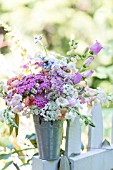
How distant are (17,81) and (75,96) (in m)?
0.17

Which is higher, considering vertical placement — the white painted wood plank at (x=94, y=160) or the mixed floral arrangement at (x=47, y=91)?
the mixed floral arrangement at (x=47, y=91)

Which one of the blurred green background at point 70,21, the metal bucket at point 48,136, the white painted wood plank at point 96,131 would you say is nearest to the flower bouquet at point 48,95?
the metal bucket at point 48,136

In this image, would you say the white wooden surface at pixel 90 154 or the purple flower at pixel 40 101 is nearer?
the purple flower at pixel 40 101

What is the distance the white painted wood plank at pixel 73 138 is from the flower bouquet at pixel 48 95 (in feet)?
0.22

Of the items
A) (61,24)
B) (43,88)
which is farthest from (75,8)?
(43,88)

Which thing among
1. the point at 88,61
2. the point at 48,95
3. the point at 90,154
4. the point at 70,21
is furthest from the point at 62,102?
the point at 70,21

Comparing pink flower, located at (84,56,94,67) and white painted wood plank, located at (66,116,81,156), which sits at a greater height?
pink flower, located at (84,56,94,67)

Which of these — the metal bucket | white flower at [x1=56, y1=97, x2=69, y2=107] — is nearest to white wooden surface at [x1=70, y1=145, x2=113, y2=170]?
the metal bucket

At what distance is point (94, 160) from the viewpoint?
4.92 feet

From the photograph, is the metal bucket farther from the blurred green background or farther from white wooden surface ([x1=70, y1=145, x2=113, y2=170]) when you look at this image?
the blurred green background

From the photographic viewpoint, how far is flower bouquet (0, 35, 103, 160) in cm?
126

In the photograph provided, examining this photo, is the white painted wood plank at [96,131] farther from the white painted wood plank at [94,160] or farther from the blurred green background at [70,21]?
the blurred green background at [70,21]

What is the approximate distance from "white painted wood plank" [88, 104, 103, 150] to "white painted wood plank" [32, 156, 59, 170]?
7.8 inches

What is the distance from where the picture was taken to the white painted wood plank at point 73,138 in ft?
4.64
